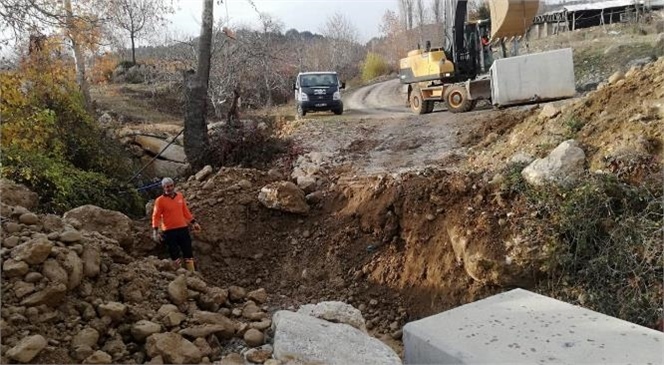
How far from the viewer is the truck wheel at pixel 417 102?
614 inches

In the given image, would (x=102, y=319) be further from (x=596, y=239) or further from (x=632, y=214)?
(x=632, y=214)

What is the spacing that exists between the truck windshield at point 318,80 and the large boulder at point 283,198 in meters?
10.4

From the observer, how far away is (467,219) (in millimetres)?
6949

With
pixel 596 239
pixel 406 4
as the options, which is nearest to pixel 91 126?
pixel 596 239

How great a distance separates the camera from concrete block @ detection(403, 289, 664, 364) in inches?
148

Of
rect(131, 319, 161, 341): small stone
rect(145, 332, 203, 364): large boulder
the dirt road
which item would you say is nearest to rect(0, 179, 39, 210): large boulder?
rect(131, 319, 161, 341): small stone

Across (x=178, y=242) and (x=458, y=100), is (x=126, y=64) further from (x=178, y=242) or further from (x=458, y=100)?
(x=178, y=242)

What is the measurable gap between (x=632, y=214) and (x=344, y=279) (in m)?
3.57

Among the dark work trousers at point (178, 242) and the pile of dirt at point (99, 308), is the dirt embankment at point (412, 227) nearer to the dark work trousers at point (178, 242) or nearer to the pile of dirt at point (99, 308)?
the dark work trousers at point (178, 242)

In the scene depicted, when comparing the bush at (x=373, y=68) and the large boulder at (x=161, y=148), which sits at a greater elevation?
the bush at (x=373, y=68)

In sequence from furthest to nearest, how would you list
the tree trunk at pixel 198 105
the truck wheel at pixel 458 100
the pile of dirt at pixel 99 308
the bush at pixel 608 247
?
the truck wheel at pixel 458 100, the tree trunk at pixel 198 105, the bush at pixel 608 247, the pile of dirt at pixel 99 308

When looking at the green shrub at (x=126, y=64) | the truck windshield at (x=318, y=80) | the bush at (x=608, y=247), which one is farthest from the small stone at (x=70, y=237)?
the green shrub at (x=126, y=64)

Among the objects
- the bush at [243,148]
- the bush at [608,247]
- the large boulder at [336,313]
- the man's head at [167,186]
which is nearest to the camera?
the large boulder at [336,313]

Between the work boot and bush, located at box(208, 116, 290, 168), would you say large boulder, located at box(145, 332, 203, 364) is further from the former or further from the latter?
bush, located at box(208, 116, 290, 168)
